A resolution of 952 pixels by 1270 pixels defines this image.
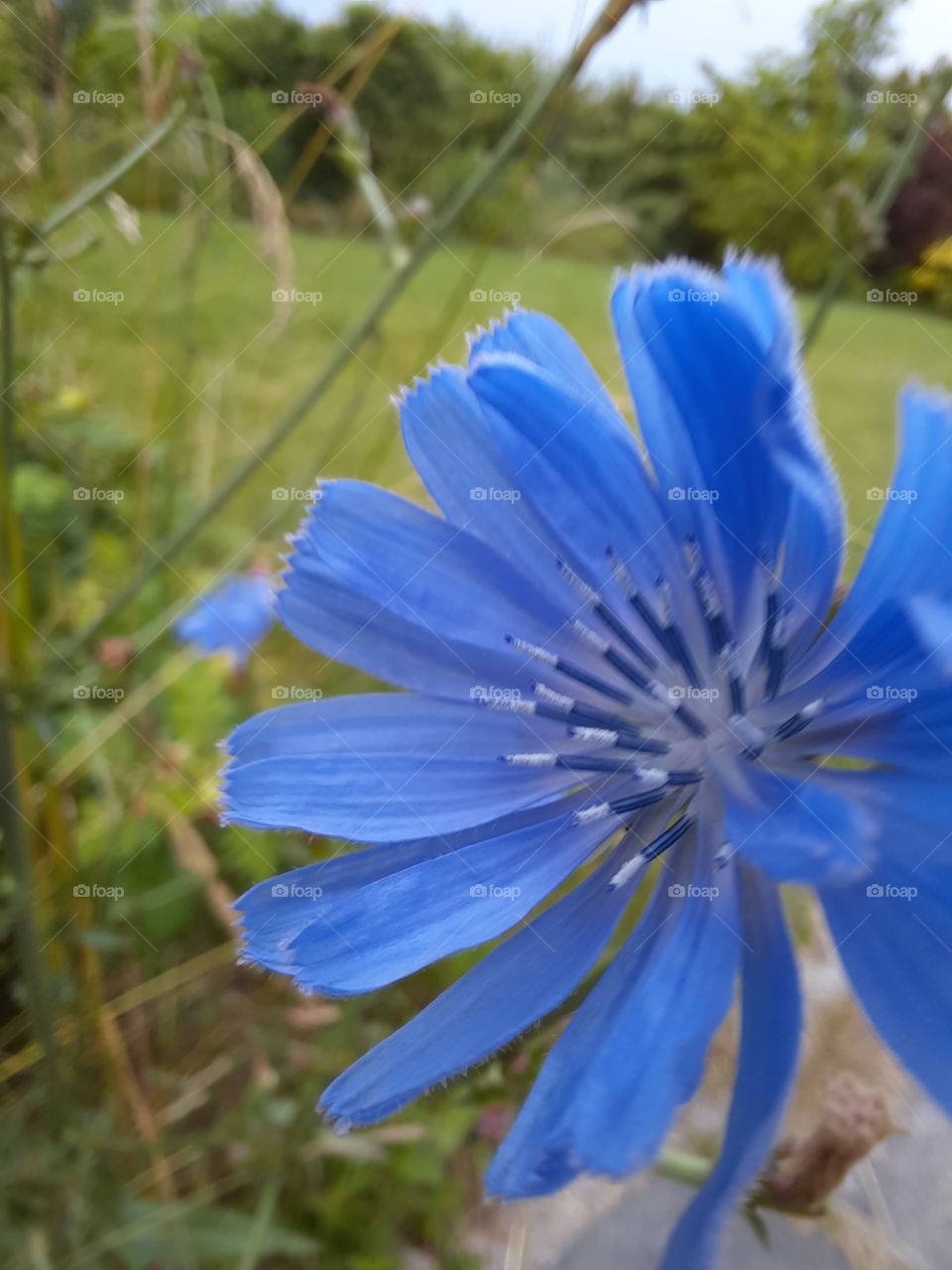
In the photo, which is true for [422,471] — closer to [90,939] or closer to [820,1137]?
[820,1137]

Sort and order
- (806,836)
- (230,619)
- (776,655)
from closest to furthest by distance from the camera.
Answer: (806,836), (776,655), (230,619)

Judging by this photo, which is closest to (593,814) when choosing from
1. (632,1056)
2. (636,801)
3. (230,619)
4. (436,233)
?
(636,801)

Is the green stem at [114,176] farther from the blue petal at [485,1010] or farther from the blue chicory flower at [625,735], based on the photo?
the blue petal at [485,1010]

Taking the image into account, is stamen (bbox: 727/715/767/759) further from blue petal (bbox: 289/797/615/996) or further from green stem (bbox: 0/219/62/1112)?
green stem (bbox: 0/219/62/1112)

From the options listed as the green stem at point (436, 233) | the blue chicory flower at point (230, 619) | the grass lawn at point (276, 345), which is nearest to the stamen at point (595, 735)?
the grass lawn at point (276, 345)

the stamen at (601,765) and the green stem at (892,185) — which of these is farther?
the green stem at (892,185)

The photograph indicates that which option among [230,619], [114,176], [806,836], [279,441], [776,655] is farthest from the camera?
[230,619]

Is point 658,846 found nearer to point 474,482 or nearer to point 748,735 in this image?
point 748,735

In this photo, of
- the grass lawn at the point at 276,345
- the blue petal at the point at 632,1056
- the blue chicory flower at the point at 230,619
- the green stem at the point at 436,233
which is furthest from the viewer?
the blue chicory flower at the point at 230,619
